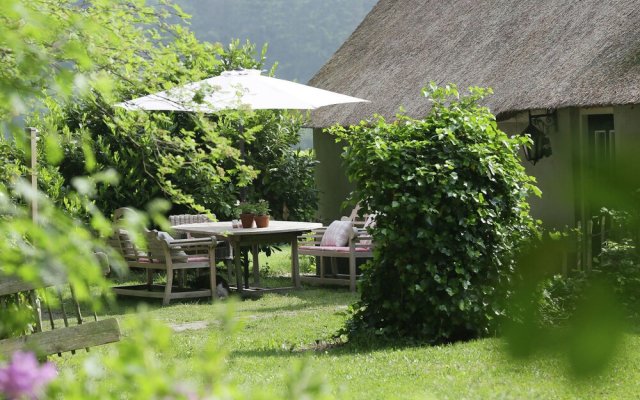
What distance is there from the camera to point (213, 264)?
428 inches

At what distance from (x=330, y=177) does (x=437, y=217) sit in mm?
9196

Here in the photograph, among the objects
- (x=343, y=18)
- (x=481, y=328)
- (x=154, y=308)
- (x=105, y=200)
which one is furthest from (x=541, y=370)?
(x=343, y=18)

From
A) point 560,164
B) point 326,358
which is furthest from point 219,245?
point 560,164

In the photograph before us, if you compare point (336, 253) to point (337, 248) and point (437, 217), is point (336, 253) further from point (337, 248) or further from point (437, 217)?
point (437, 217)

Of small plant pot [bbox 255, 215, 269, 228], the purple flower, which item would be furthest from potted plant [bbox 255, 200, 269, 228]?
the purple flower

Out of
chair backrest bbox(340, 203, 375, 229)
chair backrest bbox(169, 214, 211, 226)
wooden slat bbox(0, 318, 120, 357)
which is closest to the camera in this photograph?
wooden slat bbox(0, 318, 120, 357)

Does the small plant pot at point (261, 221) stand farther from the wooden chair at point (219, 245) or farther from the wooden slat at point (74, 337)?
the wooden slat at point (74, 337)

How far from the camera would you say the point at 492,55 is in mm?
13125

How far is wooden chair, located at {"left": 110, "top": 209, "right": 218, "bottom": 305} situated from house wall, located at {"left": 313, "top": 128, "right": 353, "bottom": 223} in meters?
5.17

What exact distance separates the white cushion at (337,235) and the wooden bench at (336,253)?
8 centimetres

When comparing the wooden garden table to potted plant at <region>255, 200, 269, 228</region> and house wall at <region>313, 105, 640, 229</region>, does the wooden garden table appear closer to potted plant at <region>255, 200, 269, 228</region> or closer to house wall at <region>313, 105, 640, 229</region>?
potted plant at <region>255, 200, 269, 228</region>

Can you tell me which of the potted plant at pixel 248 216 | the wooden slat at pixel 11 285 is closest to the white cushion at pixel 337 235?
the potted plant at pixel 248 216

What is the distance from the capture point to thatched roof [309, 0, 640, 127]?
407 inches

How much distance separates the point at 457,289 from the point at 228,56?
802 centimetres
